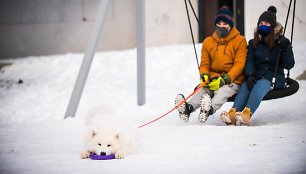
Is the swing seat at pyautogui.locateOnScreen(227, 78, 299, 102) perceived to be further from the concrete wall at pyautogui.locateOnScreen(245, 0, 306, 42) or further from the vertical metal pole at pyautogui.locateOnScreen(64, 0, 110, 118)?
the concrete wall at pyautogui.locateOnScreen(245, 0, 306, 42)

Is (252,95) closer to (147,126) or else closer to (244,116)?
(244,116)

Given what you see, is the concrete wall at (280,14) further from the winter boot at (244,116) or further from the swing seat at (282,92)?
the winter boot at (244,116)

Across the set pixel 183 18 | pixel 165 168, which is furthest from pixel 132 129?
pixel 183 18

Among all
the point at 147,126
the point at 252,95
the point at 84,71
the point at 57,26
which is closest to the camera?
the point at 252,95

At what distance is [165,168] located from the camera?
4.26 m

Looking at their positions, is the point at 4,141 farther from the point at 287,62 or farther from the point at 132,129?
the point at 287,62

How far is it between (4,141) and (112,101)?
10.1 ft

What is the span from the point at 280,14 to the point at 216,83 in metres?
5.79

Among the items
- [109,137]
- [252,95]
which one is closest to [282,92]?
[252,95]

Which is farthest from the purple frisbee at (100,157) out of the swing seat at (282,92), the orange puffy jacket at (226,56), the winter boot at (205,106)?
the orange puffy jacket at (226,56)

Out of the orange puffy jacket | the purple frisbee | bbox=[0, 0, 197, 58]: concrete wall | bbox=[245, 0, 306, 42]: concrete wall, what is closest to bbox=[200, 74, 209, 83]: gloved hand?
the orange puffy jacket

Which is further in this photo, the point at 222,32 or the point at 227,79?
the point at 222,32

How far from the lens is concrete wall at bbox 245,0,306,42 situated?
11469 millimetres

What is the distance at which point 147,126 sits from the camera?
675 cm
